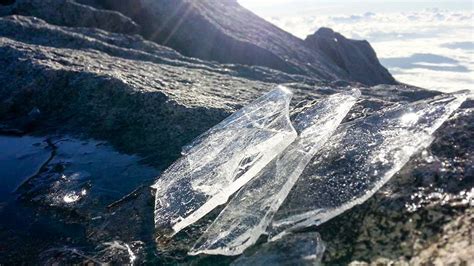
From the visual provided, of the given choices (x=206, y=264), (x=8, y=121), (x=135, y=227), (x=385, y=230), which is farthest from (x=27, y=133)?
(x=385, y=230)

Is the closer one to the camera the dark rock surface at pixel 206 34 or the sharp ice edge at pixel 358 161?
the sharp ice edge at pixel 358 161

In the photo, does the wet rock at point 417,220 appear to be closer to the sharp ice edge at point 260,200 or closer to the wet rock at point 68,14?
the sharp ice edge at point 260,200

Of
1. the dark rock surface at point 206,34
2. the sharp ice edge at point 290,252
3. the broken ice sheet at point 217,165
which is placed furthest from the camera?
the dark rock surface at point 206,34

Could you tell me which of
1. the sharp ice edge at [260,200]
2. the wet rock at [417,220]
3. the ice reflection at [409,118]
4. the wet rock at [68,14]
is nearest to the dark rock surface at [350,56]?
the wet rock at [68,14]

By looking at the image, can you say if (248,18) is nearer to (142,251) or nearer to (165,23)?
(165,23)

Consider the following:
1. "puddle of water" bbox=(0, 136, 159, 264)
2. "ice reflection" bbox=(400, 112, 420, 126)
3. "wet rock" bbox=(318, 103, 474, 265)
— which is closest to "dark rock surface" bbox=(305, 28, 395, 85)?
"puddle of water" bbox=(0, 136, 159, 264)

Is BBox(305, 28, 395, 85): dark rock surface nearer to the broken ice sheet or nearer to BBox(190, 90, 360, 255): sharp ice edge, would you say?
the broken ice sheet

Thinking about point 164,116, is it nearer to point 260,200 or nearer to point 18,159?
point 18,159

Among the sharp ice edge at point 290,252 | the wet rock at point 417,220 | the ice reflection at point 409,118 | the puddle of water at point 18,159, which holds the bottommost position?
the puddle of water at point 18,159
